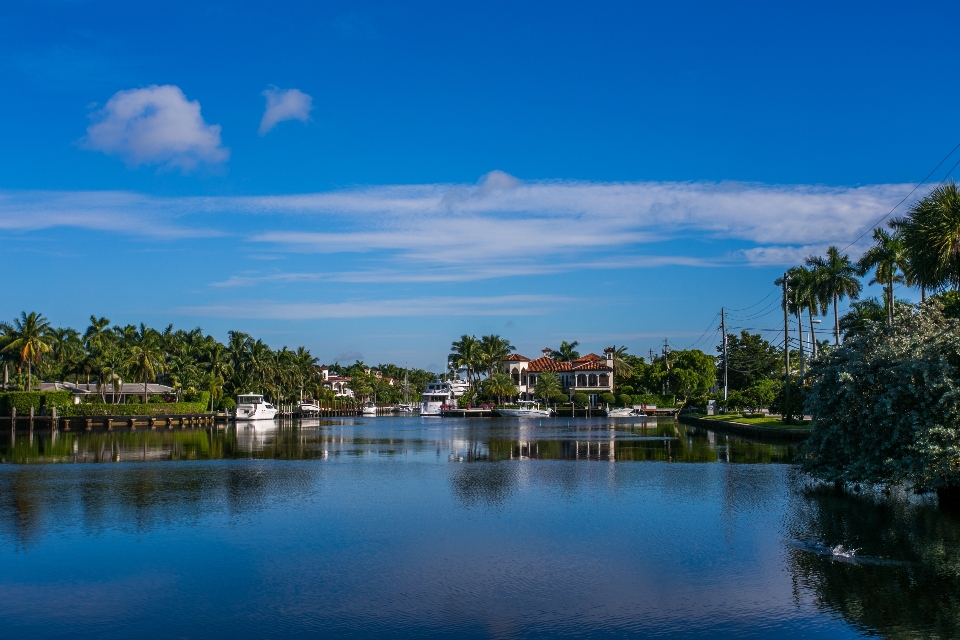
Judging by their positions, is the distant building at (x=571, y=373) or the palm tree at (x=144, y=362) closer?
the palm tree at (x=144, y=362)

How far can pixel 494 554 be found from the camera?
18047 mm

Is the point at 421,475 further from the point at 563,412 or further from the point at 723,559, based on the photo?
the point at 563,412

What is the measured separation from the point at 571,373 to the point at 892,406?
4283 inches

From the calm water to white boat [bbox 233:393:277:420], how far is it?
65.2 meters

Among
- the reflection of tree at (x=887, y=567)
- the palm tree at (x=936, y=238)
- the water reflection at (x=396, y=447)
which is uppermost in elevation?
the palm tree at (x=936, y=238)

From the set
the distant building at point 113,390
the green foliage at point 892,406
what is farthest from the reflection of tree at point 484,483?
the distant building at point 113,390

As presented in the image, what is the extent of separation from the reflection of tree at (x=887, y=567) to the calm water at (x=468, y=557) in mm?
57

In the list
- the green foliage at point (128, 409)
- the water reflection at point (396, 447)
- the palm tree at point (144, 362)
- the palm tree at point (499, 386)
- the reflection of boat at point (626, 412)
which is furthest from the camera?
the palm tree at point (499, 386)

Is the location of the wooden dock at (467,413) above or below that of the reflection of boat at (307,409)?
below

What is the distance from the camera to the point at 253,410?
98.0 m

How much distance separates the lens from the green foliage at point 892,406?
69.1 ft

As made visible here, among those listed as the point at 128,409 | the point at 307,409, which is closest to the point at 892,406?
the point at 128,409

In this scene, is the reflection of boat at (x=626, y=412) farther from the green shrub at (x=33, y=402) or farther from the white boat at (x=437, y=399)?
the green shrub at (x=33, y=402)

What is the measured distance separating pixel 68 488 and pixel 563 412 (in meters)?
94.1
